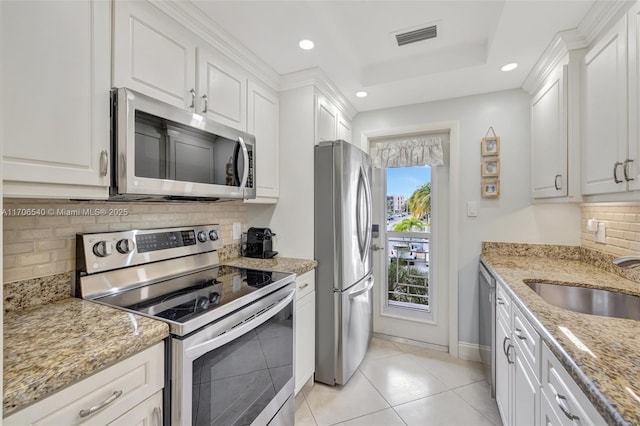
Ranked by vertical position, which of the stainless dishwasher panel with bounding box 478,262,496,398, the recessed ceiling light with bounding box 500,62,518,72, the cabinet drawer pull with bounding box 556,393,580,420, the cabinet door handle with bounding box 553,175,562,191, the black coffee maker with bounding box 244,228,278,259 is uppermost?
the recessed ceiling light with bounding box 500,62,518,72

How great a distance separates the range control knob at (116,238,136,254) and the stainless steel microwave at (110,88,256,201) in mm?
256

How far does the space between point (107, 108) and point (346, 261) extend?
1.59 meters

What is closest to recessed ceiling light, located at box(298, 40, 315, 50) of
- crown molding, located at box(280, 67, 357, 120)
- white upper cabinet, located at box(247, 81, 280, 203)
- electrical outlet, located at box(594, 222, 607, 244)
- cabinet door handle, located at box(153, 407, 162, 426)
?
crown molding, located at box(280, 67, 357, 120)

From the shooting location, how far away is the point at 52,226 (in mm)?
1234

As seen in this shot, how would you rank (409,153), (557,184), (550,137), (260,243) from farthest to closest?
(409,153)
(260,243)
(550,137)
(557,184)

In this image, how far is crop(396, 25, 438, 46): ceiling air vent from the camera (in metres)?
1.92

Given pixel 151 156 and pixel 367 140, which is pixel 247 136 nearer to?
pixel 151 156

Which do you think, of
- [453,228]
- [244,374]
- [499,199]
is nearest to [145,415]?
[244,374]

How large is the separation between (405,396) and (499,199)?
5.67 feet

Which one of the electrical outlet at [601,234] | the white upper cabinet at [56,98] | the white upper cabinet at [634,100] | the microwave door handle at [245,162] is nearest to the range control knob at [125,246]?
the white upper cabinet at [56,98]

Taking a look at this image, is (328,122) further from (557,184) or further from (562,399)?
(562,399)

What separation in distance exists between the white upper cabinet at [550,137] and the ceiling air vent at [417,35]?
0.81 metres

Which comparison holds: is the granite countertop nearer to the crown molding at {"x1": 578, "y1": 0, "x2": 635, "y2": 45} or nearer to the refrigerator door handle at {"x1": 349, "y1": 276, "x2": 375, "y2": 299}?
the refrigerator door handle at {"x1": 349, "y1": 276, "x2": 375, "y2": 299}

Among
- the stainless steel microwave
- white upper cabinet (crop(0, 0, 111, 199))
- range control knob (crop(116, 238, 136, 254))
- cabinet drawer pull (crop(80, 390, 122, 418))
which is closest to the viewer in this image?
cabinet drawer pull (crop(80, 390, 122, 418))
